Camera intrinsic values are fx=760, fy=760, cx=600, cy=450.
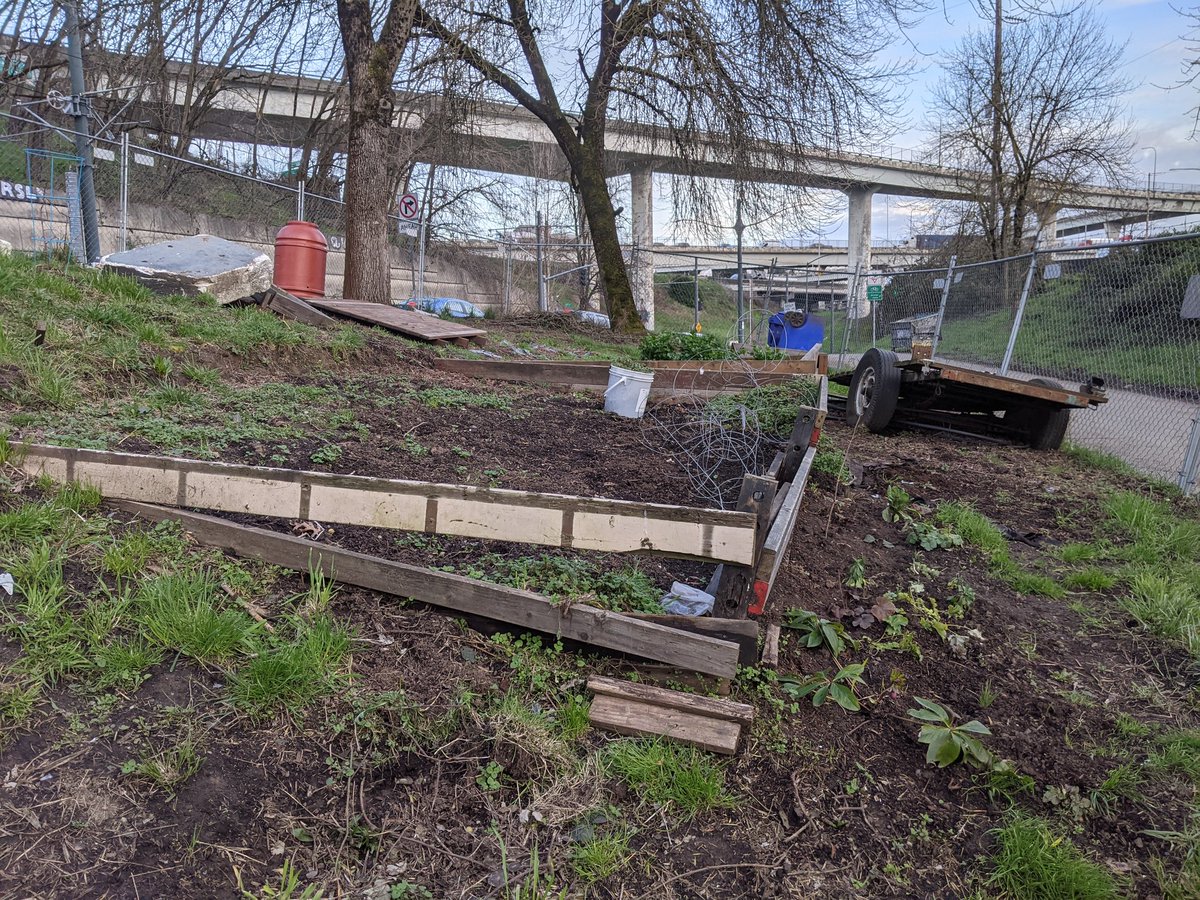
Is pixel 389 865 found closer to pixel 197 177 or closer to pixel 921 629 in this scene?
pixel 921 629

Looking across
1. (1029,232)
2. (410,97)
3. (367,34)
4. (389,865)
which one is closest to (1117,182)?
(1029,232)

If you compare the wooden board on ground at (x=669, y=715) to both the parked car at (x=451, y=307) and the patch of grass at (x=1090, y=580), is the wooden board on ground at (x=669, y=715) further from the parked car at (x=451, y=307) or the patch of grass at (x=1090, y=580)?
the parked car at (x=451, y=307)

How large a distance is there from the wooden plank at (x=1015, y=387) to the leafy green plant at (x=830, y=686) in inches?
209

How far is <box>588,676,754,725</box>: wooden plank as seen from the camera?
2.43 m

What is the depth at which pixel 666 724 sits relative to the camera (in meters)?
2.41

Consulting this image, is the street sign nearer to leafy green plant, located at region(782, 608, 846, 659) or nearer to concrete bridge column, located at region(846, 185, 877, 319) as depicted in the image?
leafy green plant, located at region(782, 608, 846, 659)

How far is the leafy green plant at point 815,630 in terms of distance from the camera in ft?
9.74

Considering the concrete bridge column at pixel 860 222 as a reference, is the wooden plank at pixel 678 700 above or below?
below

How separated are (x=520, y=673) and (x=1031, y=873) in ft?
5.19

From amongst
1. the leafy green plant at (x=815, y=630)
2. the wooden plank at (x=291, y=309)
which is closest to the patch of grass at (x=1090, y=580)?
the leafy green plant at (x=815, y=630)

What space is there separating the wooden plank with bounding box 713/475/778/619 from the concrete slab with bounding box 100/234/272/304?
20.8 ft

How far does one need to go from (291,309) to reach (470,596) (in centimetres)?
628

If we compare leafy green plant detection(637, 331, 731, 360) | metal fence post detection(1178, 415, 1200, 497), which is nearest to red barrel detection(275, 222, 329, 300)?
leafy green plant detection(637, 331, 731, 360)

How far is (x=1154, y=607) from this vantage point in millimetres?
3672
